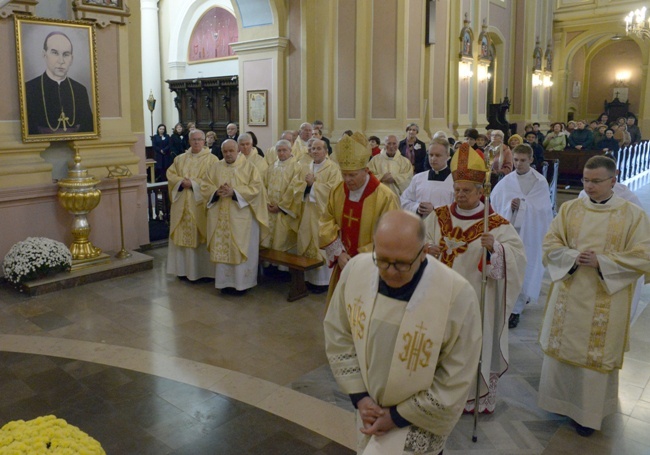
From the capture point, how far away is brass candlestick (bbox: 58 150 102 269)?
7469mm

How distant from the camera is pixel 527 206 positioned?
257 inches

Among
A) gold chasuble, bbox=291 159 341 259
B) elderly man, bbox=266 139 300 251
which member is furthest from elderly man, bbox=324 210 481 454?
elderly man, bbox=266 139 300 251

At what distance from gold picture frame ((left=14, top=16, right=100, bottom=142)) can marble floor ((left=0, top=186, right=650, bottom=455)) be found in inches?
89.7

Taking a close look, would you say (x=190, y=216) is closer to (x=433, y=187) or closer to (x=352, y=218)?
(x=433, y=187)

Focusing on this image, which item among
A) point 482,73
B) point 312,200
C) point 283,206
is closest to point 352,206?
point 312,200

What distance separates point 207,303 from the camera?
6.75 meters

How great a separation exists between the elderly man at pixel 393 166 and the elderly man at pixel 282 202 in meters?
1.40

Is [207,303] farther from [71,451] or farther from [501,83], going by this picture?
[501,83]

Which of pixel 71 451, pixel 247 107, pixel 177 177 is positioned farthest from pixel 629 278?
pixel 247 107

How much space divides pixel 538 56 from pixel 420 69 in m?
10.7

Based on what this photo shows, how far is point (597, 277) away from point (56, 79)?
22.4ft

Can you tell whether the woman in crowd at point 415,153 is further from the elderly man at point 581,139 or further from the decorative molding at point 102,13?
the elderly man at point 581,139

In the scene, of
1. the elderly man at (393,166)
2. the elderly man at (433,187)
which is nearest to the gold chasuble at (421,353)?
the elderly man at (433,187)

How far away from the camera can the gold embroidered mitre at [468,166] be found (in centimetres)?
368
